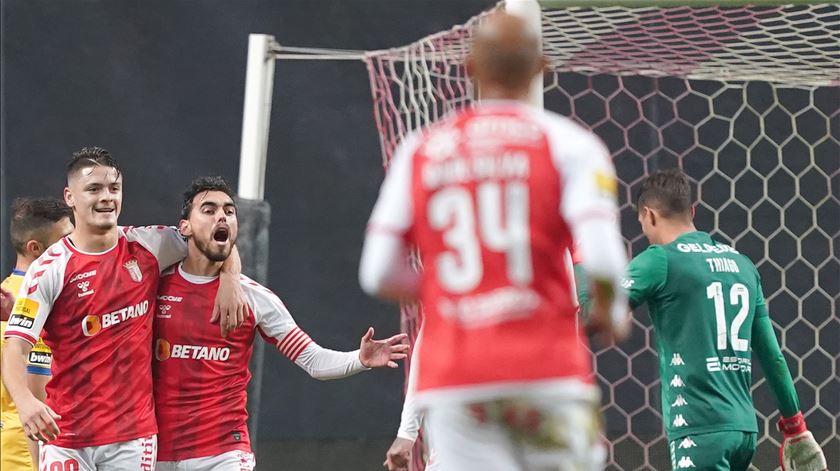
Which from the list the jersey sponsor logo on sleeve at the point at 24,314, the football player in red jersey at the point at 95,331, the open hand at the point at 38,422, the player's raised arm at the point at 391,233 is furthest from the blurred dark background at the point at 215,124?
the player's raised arm at the point at 391,233

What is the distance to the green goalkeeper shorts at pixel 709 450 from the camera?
4129 mm

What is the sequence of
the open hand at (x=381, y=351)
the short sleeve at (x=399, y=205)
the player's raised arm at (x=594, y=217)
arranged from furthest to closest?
the open hand at (x=381, y=351) < the short sleeve at (x=399, y=205) < the player's raised arm at (x=594, y=217)

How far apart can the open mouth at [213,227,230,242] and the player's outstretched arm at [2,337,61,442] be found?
2.43ft

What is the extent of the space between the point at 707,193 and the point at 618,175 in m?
0.58

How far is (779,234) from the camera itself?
25.9 ft

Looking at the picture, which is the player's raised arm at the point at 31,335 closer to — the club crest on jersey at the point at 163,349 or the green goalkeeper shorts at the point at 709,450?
the club crest on jersey at the point at 163,349

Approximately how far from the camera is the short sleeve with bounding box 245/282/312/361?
454cm

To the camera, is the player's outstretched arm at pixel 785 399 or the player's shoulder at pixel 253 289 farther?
the player's shoulder at pixel 253 289

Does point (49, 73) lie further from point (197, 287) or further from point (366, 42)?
point (197, 287)

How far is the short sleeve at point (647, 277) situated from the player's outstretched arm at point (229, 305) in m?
1.35

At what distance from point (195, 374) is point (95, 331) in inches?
14.9

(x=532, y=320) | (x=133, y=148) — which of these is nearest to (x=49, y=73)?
(x=133, y=148)

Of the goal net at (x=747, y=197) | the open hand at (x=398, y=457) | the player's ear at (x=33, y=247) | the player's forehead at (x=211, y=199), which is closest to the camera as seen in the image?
the open hand at (x=398, y=457)

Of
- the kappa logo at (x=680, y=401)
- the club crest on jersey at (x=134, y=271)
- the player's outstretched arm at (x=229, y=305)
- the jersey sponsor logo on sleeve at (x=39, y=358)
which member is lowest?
the kappa logo at (x=680, y=401)
